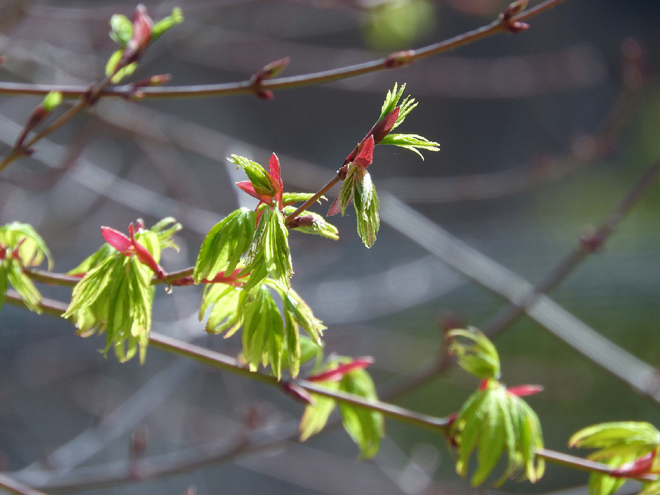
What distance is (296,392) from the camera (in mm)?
762

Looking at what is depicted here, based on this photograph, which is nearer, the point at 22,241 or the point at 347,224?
the point at 22,241

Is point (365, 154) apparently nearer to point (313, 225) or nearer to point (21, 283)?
point (313, 225)

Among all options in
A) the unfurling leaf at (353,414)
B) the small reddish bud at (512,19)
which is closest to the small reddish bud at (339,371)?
the unfurling leaf at (353,414)

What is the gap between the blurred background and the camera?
5.61ft

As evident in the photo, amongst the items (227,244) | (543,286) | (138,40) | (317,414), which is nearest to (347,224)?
(543,286)

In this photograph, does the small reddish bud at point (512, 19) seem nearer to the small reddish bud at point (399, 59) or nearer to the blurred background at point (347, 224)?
the small reddish bud at point (399, 59)

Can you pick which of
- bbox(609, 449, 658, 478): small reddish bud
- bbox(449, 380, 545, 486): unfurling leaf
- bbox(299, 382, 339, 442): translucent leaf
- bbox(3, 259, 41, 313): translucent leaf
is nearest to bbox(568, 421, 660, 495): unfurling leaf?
bbox(609, 449, 658, 478): small reddish bud

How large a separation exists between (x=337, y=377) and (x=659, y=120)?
244 inches

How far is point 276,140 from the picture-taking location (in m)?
5.68

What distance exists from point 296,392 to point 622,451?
1.45 feet

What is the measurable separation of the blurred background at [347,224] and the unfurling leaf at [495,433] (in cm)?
39

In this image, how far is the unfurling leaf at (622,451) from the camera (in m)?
0.77

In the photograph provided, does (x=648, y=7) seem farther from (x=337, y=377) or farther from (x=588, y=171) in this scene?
(x=337, y=377)

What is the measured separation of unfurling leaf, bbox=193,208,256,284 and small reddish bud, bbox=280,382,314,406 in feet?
0.87
